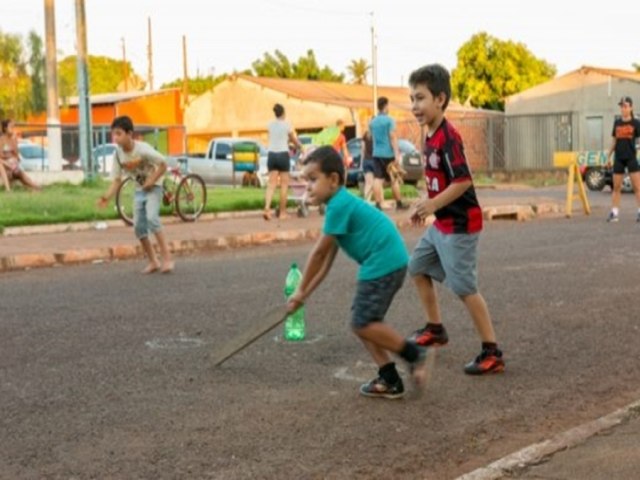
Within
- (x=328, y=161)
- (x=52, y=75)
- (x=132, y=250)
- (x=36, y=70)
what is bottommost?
(x=132, y=250)

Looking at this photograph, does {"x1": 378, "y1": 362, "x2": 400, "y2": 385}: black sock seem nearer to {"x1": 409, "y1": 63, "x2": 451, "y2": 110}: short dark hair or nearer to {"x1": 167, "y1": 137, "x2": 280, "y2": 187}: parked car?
{"x1": 409, "y1": 63, "x2": 451, "y2": 110}: short dark hair

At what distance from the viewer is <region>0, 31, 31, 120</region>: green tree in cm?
5106

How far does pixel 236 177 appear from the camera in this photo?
3203cm

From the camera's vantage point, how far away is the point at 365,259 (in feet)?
18.7

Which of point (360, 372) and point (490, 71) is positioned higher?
point (490, 71)

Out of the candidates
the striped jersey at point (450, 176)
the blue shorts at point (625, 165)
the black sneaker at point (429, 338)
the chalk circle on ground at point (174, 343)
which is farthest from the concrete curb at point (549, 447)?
the blue shorts at point (625, 165)

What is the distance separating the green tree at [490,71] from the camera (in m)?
67.2

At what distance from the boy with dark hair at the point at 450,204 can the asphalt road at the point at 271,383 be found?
354mm

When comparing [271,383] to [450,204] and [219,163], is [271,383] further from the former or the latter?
[219,163]

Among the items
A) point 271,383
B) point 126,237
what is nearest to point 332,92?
point 126,237

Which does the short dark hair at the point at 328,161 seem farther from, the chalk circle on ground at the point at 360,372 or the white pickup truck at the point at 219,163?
the white pickup truck at the point at 219,163

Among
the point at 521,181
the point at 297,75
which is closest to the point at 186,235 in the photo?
the point at 521,181

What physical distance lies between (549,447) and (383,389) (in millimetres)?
1160

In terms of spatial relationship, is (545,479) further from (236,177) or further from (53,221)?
(236,177)
